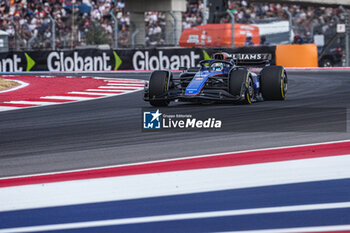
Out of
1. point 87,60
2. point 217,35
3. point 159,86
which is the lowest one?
point 159,86

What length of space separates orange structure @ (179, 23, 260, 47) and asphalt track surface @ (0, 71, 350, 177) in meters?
14.6

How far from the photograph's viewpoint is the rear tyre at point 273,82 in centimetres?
1005

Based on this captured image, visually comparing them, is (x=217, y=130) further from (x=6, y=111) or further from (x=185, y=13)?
(x=185, y=13)

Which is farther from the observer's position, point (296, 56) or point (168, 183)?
point (296, 56)

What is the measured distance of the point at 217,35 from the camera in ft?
82.0

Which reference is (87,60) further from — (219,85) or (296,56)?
(219,85)

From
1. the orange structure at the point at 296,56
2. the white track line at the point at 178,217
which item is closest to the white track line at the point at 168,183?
the white track line at the point at 178,217

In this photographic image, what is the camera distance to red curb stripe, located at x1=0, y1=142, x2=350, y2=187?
496 centimetres

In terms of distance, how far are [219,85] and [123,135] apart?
3155mm

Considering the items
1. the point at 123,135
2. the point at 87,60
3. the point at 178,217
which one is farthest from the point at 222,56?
the point at 87,60

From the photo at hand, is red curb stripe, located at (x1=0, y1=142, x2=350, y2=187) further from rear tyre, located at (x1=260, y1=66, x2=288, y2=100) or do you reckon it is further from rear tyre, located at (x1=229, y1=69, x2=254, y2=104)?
rear tyre, located at (x1=260, y1=66, x2=288, y2=100)

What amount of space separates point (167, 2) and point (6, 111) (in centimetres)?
2462

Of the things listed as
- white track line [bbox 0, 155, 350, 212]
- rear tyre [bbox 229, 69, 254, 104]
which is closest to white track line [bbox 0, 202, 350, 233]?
white track line [bbox 0, 155, 350, 212]

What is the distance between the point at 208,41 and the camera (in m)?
25.6
